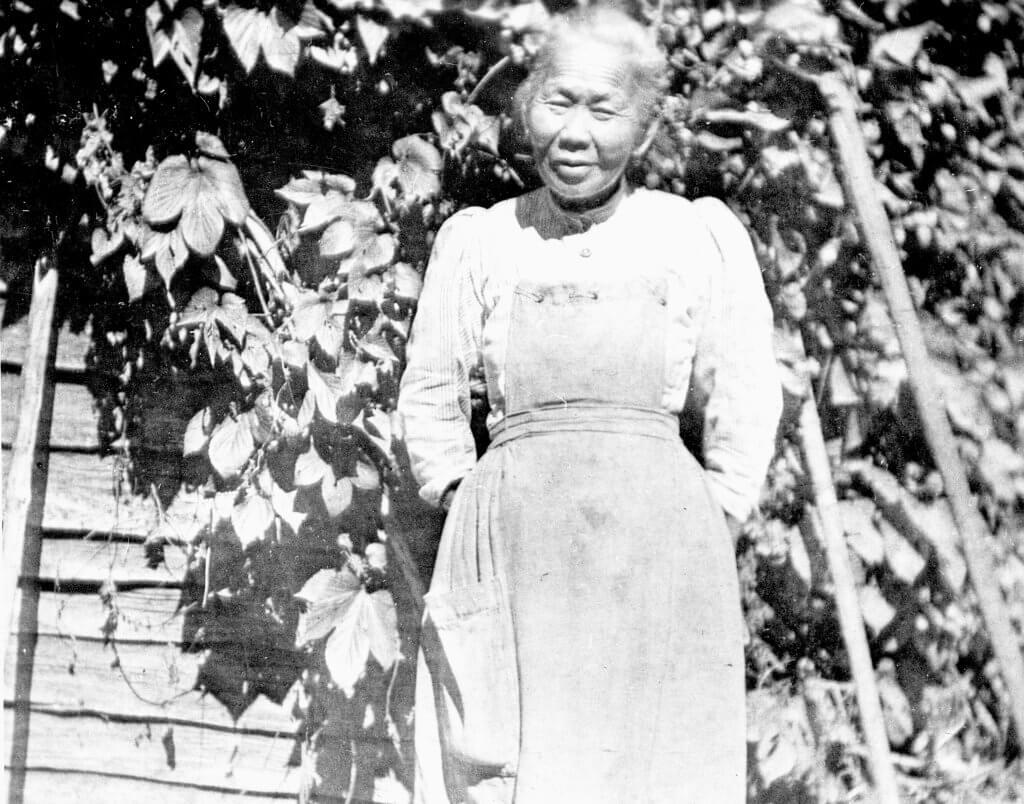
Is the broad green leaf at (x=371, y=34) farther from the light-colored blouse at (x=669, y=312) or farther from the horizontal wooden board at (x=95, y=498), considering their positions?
the horizontal wooden board at (x=95, y=498)

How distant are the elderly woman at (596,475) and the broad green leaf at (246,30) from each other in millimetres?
758

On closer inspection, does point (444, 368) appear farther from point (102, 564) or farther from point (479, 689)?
point (102, 564)

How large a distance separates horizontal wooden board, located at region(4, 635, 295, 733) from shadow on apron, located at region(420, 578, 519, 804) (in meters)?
1.09

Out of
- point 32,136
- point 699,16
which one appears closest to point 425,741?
point 699,16

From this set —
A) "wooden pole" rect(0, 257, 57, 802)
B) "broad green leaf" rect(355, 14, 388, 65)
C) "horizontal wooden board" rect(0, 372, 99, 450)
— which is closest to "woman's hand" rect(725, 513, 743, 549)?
"broad green leaf" rect(355, 14, 388, 65)

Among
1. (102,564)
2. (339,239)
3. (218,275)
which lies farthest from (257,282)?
(102,564)

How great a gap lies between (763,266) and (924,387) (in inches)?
17.4

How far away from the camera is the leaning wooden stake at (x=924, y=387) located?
7.34ft

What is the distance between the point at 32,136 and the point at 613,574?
2.02 m

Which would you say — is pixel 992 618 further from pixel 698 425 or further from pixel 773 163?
pixel 773 163

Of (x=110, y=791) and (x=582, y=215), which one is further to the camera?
(x=110, y=791)

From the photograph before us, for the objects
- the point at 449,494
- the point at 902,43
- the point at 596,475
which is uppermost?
the point at 902,43

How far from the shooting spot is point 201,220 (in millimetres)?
2480

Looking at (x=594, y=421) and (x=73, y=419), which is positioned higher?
(x=594, y=421)
